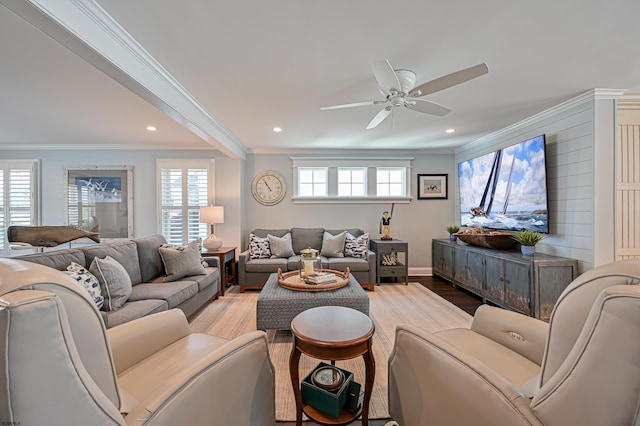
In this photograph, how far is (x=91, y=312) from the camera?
71cm

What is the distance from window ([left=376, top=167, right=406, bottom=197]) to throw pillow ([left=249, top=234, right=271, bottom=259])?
235 cm

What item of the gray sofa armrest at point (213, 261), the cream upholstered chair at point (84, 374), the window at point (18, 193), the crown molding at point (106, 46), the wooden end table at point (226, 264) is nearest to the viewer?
the cream upholstered chair at point (84, 374)

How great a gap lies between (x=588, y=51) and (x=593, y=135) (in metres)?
1.10

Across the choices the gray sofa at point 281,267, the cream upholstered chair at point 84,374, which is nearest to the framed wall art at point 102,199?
the gray sofa at point 281,267


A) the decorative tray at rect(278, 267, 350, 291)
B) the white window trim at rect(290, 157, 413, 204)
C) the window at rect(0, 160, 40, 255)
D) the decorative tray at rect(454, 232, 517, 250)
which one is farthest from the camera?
the white window trim at rect(290, 157, 413, 204)

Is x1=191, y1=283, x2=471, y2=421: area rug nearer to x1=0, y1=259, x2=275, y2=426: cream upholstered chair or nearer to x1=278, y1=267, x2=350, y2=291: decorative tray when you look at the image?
x1=278, y1=267, x2=350, y2=291: decorative tray

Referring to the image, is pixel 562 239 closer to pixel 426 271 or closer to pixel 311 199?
pixel 426 271

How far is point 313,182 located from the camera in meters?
5.06

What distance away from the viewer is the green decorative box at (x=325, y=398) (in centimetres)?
139

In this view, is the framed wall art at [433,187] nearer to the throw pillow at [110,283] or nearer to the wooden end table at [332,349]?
the wooden end table at [332,349]

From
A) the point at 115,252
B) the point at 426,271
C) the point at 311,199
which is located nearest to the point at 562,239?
the point at 426,271

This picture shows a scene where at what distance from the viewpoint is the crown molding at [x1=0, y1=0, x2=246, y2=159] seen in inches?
51.4

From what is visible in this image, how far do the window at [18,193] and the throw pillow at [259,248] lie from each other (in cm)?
383

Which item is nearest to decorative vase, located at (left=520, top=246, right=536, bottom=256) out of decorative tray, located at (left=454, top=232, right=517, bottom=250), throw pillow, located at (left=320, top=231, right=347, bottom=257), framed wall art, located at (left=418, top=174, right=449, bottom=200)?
decorative tray, located at (left=454, top=232, right=517, bottom=250)
